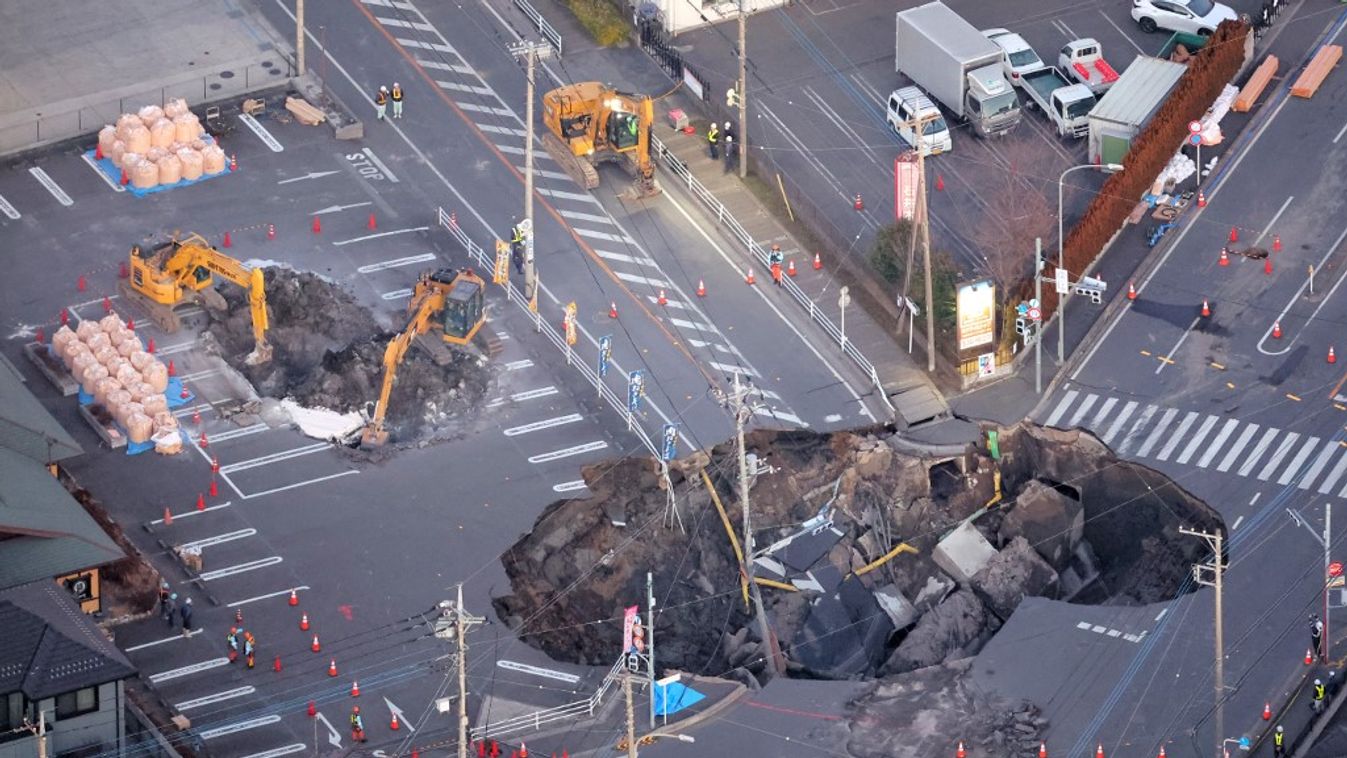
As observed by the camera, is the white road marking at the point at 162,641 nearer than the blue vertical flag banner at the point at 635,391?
Yes

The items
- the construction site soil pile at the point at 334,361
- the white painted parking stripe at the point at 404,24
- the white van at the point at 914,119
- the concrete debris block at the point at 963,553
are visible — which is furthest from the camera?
the white painted parking stripe at the point at 404,24

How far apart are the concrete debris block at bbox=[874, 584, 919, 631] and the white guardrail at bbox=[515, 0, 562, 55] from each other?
38253 mm

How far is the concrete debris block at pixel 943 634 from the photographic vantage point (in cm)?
14712

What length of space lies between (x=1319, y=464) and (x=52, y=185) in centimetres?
5915

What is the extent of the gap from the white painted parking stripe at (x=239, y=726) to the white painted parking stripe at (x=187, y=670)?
346 centimetres

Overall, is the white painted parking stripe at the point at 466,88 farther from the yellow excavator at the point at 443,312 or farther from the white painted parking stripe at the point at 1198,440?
the white painted parking stripe at the point at 1198,440

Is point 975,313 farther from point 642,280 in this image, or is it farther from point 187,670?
point 187,670

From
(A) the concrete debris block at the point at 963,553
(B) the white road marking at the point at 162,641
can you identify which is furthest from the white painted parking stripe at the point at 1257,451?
(B) the white road marking at the point at 162,641

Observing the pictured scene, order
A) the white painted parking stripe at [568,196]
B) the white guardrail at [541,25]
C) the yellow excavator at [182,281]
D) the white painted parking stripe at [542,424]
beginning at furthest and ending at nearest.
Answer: the white guardrail at [541,25] → the white painted parking stripe at [568,196] → the yellow excavator at [182,281] → the white painted parking stripe at [542,424]

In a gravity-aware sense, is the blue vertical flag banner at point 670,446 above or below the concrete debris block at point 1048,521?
above

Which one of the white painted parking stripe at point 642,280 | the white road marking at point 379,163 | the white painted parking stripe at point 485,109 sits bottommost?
the white painted parking stripe at point 642,280

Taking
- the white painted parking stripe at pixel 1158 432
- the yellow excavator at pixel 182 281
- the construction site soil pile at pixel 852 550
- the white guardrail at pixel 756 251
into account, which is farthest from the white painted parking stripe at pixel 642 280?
the white painted parking stripe at pixel 1158 432

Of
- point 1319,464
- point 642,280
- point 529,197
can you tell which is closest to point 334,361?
Answer: point 529,197

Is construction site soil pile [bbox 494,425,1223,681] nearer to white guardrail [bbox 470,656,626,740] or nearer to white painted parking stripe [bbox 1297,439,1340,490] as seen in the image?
white painted parking stripe [bbox 1297,439,1340,490]
